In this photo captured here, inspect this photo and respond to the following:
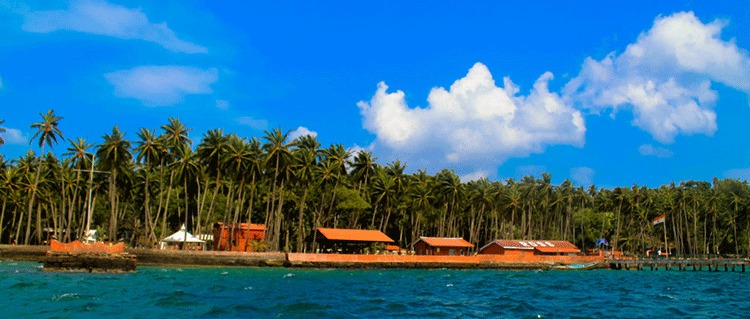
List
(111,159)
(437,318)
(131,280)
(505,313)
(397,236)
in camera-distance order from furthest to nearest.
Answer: (397,236) → (111,159) → (131,280) → (505,313) → (437,318)

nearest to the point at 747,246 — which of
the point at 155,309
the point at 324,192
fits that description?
the point at 324,192

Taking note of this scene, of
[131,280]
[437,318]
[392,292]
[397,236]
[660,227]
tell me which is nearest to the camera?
[437,318]

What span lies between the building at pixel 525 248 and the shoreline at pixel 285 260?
6.97 m

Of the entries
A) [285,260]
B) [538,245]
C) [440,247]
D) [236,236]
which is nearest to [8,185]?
[236,236]

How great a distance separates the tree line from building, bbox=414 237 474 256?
10839 millimetres

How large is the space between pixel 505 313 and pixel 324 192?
6510 centimetres

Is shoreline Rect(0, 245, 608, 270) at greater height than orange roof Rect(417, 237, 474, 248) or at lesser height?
lesser

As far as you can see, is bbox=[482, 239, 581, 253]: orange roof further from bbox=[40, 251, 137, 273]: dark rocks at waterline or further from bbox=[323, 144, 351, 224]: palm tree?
bbox=[40, 251, 137, 273]: dark rocks at waterline

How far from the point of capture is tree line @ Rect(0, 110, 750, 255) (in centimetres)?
8400

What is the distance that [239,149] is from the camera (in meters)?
82.6

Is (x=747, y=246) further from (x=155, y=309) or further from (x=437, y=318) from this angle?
(x=155, y=309)

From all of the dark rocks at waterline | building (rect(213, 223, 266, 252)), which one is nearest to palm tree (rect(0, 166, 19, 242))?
building (rect(213, 223, 266, 252))

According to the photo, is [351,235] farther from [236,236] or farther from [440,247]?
[236,236]

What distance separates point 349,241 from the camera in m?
87.8
